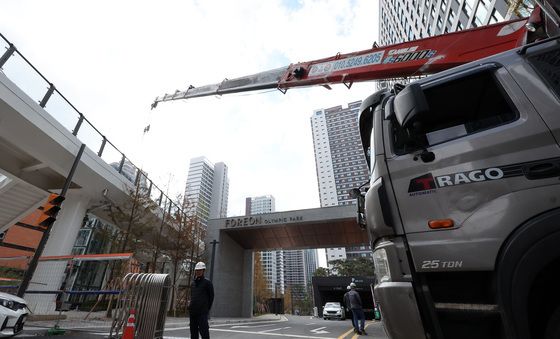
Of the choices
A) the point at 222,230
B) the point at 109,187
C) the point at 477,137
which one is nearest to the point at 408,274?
the point at 477,137

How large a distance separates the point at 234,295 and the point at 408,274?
20533 mm

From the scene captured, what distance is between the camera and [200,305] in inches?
222

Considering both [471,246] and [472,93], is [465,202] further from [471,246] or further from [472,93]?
[472,93]

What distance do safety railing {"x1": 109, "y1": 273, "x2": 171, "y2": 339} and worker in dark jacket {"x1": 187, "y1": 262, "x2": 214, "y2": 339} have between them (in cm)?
85

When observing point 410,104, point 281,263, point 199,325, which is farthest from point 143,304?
point 281,263

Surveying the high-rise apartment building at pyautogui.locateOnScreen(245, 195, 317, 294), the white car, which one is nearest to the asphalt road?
the white car

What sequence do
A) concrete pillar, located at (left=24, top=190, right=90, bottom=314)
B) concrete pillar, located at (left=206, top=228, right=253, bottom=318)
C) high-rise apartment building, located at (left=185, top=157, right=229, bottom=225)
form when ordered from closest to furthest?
concrete pillar, located at (left=24, top=190, right=90, bottom=314) → concrete pillar, located at (left=206, top=228, right=253, bottom=318) → high-rise apartment building, located at (left=185, top=157, right=229, bottom=225)

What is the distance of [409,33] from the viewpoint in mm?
40750

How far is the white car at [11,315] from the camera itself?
5.41m

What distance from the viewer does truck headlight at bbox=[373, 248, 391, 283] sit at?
7.88 ft

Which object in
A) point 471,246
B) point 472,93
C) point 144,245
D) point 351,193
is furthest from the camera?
point 144,245

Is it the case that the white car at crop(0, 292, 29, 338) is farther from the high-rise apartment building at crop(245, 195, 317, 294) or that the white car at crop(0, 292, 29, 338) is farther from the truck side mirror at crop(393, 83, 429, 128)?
the high-rise apartment building at crop(245, 195, 317, 294)

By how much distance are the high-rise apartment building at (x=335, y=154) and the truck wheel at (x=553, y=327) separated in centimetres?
9266

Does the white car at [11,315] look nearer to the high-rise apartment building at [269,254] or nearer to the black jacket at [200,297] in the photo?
the black jacket at [200,297]
